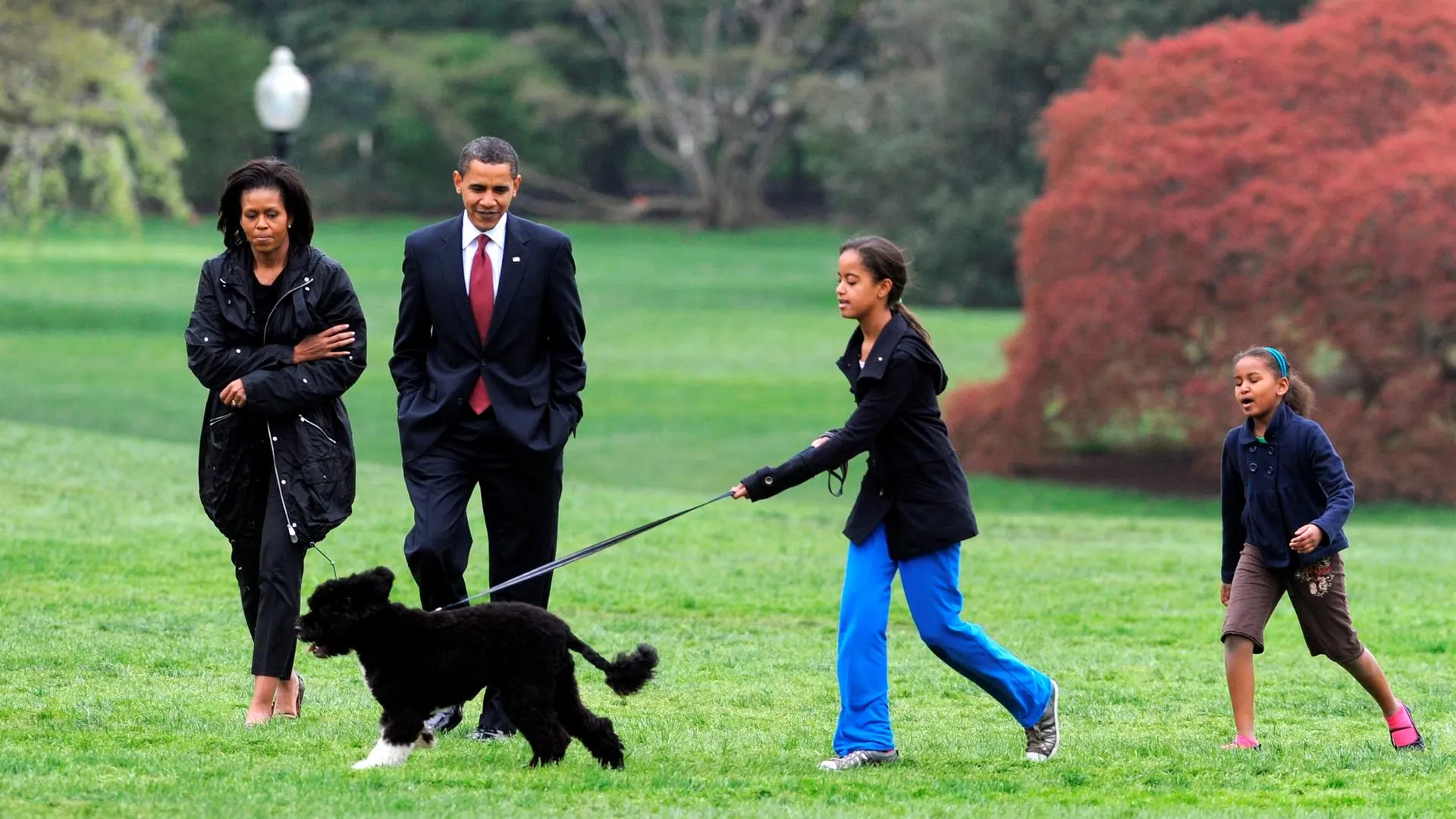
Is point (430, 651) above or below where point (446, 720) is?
above

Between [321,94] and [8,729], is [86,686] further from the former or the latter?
[321,94]

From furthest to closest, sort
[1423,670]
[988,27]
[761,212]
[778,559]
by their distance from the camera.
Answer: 1. [761,212]
2. [988,27]
3. [778,559]
4. [1423,670]

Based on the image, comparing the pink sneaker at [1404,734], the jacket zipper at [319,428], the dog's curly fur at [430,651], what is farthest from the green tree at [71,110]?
the pink sneaker at [1404,734]

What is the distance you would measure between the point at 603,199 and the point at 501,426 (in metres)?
68.5

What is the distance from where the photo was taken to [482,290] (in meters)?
7.20

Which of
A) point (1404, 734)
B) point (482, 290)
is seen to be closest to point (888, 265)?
point (482, 290)

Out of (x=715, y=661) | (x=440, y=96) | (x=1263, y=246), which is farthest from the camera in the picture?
(x=440, y=96)

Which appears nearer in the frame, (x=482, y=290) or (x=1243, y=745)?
(x=482, y=290)

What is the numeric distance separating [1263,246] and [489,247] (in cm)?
1737

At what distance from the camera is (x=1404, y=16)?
2378 centimetres

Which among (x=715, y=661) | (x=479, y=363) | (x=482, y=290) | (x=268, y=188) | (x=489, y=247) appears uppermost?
(x=268, y=188)

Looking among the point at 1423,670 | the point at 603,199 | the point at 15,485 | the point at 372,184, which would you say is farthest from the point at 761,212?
the point at 1423,670

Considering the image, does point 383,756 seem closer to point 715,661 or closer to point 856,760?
point 856,760

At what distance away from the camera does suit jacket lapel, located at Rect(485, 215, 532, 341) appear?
7.15 metres
